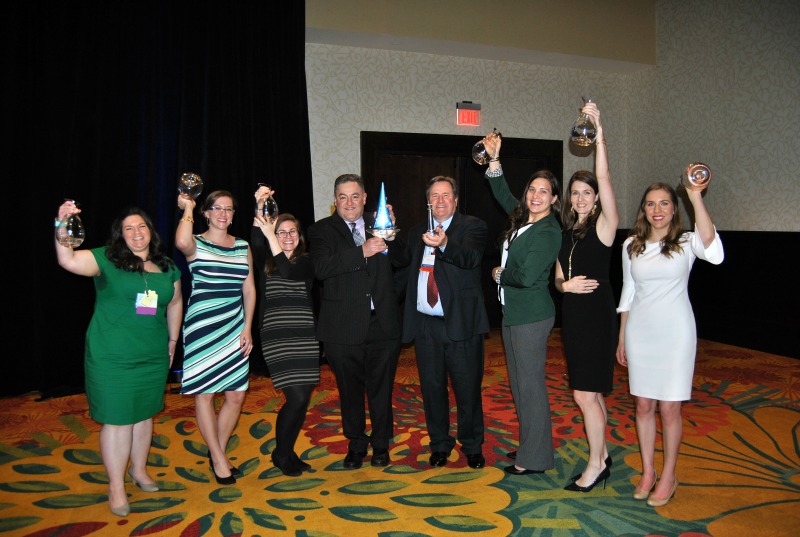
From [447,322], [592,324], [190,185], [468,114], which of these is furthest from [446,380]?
[468,114]

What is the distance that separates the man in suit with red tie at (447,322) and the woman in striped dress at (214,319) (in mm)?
915

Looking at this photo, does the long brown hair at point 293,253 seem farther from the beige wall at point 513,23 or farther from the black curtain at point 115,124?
the beige wall at point 513,23

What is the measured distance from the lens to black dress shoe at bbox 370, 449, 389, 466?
3387 mm

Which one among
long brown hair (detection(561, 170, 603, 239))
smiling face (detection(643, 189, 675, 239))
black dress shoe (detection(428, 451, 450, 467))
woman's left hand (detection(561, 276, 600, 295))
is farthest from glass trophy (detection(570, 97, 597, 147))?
black dress shoe (detection(428, 451, 450, 467))

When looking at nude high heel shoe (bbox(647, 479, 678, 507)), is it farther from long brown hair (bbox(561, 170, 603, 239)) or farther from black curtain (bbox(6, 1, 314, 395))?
black curtain (bbox(6, 1, 314, 395))

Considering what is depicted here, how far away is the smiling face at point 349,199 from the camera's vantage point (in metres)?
3.21

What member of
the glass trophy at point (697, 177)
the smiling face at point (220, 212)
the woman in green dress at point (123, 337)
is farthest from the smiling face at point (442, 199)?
the woman in green dress at point (123, 337)

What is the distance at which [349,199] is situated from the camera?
3213 millimetres

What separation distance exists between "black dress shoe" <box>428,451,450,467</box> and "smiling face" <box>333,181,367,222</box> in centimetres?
139

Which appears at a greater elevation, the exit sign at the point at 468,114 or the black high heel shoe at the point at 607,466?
the exit sign at the point at 468,114

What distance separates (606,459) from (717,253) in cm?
118

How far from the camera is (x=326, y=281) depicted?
328 cm

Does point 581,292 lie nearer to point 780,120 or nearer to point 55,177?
point 55,177

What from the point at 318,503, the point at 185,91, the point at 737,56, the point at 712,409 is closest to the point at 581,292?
the point at 318,503
